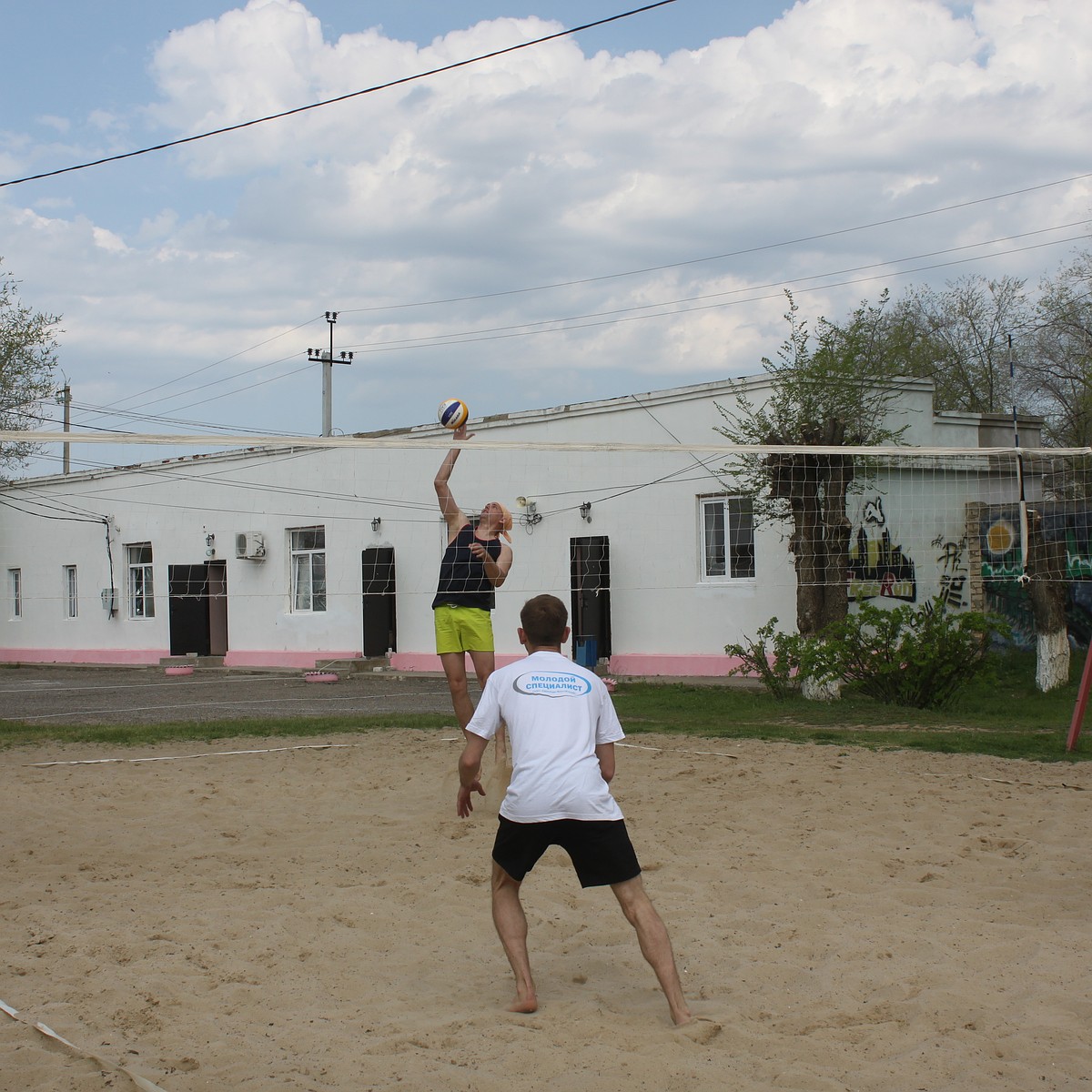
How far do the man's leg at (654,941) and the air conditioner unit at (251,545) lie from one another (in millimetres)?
18941

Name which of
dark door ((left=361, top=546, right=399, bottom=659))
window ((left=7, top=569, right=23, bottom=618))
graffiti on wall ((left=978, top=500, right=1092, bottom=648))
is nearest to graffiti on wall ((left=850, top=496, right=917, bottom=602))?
graffiti on wall ((left=978, top=500, right=1092, bottom=648))

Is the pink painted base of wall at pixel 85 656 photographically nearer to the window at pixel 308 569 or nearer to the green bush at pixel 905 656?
the window at pixel 308 569

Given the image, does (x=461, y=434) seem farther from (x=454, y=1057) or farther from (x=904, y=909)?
(x=454, y=1057)

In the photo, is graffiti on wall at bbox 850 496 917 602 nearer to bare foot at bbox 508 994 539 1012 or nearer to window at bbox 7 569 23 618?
bare foot at bbox 508 994 539 1012

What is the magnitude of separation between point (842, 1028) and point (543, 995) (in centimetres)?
96

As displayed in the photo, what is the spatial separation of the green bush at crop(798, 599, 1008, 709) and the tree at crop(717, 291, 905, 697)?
1314 millimetres

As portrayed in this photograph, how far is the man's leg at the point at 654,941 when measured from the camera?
11.2ft

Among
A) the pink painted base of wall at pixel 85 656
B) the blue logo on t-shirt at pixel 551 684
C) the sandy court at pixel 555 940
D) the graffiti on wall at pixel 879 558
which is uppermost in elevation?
the graffiti on wall at pixel 879 558

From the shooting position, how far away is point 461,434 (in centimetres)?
693

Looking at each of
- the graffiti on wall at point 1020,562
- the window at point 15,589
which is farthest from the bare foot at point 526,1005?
the window at point 15,589

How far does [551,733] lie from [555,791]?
0.18m

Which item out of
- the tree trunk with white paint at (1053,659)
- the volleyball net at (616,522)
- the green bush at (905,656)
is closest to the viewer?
the green bush at (905,656)

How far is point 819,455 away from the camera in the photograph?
1344cm

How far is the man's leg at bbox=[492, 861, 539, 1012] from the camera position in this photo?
3.64m
